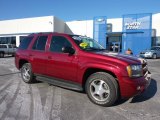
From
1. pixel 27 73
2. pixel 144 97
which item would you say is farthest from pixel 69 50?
pixel 27 73

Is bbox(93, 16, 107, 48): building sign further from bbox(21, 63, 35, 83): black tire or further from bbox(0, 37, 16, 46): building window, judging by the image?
bbox(21, 63, 35, 83): black tire

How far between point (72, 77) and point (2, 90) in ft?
8.33

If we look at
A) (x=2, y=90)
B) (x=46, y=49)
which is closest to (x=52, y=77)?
(x=46, y=49)

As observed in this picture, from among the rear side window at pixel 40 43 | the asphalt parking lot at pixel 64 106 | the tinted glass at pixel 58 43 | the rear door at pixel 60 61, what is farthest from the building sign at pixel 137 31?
the rear door at pixel 60 61

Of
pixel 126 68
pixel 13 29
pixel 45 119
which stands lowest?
pixel 45 119

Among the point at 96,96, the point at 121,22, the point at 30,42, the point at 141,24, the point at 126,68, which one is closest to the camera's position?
the point at 126,68

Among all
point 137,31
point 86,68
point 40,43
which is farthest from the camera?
point 137,31

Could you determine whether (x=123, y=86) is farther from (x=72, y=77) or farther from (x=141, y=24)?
(x=141, y=24)

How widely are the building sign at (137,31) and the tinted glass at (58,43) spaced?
29194 mm

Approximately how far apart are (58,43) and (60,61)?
672 millimetres

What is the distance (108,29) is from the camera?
4056 cm

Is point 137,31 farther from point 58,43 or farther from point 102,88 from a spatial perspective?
point 102,88

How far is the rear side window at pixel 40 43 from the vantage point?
764 cm

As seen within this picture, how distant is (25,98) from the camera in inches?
257
